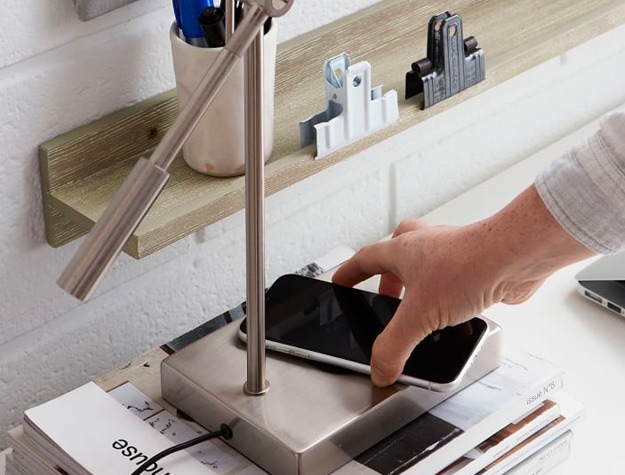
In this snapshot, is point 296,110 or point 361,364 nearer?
point 361,364

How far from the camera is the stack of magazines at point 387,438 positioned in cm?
79

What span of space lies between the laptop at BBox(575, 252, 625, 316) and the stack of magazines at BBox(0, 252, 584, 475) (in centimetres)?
18

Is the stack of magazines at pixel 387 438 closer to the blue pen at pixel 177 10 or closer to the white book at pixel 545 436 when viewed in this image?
the white book at pixel 545 436

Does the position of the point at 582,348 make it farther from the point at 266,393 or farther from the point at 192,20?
the point at 192,20

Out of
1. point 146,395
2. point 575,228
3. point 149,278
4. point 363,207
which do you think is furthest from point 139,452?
point 363,207

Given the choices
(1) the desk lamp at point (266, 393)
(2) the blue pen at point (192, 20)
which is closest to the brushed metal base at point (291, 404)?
(1) the desk lamp at point (266, 393)

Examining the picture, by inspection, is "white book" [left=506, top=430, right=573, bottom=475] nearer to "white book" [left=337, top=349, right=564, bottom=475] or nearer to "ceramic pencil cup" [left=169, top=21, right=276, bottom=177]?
"white book" [left=337, top=349, right=564, bottom=475]

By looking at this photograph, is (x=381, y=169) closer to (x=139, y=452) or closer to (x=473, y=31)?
(x=473, y=31)

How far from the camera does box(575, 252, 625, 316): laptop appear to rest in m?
1.06

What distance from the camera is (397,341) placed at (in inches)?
31.3

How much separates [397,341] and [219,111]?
206mm

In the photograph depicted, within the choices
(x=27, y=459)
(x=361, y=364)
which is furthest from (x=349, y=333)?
(x=27, y=459)

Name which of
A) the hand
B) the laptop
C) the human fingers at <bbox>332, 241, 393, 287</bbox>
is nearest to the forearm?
the hand

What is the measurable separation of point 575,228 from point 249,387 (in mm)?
247
